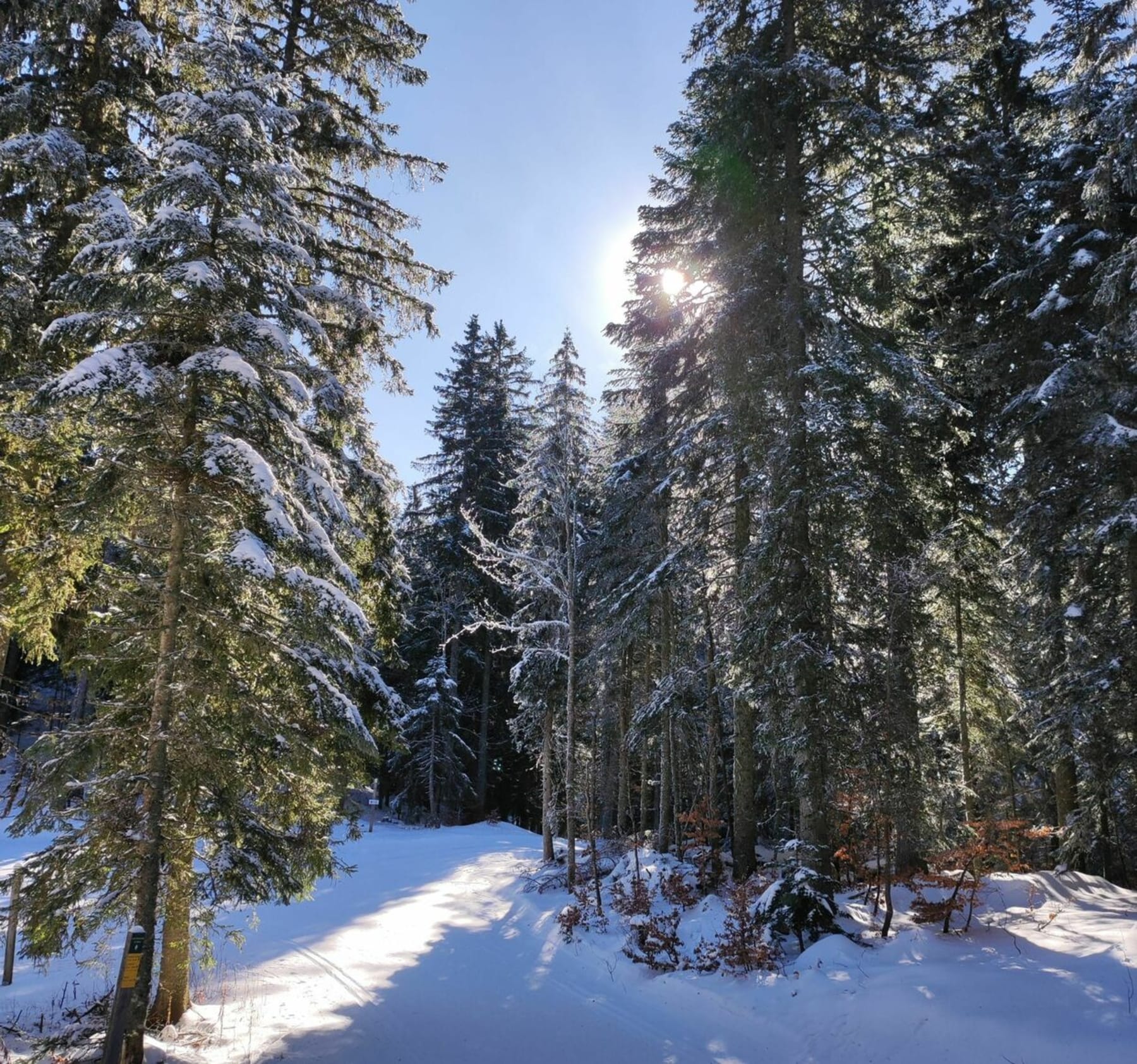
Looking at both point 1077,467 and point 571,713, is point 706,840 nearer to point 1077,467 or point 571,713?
point 571,713

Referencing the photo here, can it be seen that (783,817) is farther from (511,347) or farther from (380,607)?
(511,347)

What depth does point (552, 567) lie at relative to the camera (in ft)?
44.1

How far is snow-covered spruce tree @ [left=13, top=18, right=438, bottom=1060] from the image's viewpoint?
18.2 feet

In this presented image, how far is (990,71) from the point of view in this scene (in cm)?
1414

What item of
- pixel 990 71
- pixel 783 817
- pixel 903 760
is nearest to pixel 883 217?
pixel 990 71

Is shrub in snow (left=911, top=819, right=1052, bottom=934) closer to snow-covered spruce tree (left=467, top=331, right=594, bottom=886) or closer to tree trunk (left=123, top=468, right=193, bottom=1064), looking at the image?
snow-covered spruce tree (left=467, top=331, right=594, bottom=886)

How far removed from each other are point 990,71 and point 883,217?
7.35 m

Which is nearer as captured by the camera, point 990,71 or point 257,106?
point 257,106

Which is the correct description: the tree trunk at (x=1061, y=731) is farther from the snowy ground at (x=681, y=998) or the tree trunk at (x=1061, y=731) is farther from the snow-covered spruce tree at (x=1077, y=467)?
the snowy ground at (x=681, y=998)

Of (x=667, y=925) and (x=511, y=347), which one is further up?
(x=511, y=347)

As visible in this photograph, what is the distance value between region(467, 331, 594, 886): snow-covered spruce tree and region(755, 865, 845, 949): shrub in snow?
15.0 feet

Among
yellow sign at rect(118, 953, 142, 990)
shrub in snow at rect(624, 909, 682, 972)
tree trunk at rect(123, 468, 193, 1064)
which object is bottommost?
shrub in snow at rect(624, 909, 682, 972)

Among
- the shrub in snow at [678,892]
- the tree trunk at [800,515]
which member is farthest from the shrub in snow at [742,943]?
the shrub in snow at [678,892]

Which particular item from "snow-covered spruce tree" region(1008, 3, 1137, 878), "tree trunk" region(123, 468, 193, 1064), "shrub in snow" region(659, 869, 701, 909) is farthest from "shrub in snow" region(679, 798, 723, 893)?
"tree trunk" region(123, 468, 193, 1064)
